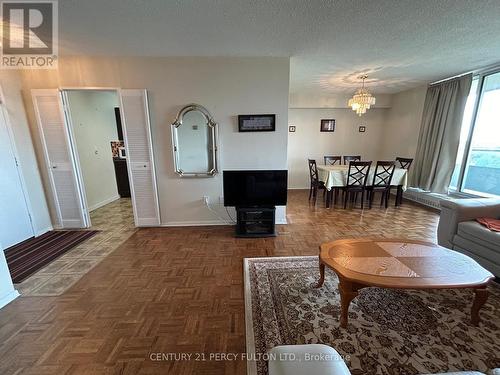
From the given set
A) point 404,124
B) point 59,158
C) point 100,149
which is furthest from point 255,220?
point 404,124

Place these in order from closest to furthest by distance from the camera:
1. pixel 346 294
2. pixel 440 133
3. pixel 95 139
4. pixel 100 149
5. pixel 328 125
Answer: pixel 346 294 < pixel 440 133 < pixel 95 139 < pixel 100 149 < pixel 328 125

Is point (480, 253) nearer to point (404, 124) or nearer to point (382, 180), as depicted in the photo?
point (382, 180)

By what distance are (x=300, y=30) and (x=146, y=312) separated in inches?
121

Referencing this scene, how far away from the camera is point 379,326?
1.59m

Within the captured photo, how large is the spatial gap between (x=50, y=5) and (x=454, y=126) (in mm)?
5909

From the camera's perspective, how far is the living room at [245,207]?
1.49m

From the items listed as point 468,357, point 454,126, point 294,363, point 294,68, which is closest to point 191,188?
point 294,68

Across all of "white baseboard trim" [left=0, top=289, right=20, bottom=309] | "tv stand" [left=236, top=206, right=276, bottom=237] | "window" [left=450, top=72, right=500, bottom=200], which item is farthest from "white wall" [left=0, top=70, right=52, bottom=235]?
"window" [left=450, top=72, right=500, bottom=200]

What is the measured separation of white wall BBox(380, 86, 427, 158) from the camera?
490 cm

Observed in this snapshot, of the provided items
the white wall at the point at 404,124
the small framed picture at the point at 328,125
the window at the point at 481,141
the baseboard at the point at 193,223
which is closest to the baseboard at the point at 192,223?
the baseboard at the point at 193,223

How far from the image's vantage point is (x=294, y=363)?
2.56ft

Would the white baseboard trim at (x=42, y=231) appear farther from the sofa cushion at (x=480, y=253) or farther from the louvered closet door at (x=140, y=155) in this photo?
the sofa cushion at (x=480, y=253)

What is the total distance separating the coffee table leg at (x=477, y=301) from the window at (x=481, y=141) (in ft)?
10.6

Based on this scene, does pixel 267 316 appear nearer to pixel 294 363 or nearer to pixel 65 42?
pixel 294 363
